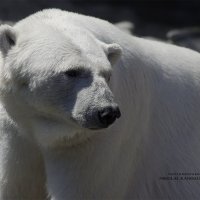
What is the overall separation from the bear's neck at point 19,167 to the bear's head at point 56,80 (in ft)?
0.63

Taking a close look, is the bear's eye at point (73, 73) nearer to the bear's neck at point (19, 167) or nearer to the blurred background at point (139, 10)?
the bear's neck at point (19, 167)

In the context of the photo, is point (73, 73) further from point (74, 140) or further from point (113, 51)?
point (74, 140)

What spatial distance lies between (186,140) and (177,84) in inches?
13.8

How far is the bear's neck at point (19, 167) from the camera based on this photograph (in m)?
4.02

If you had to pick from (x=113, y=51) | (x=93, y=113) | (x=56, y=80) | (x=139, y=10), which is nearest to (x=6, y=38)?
(x=56, y=80)

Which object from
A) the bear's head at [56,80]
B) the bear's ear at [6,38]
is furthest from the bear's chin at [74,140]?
the bear's ear at [6,38]

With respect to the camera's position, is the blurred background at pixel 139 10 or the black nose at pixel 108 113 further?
the blurred background at pixel 139 10

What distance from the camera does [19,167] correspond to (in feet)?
13.5

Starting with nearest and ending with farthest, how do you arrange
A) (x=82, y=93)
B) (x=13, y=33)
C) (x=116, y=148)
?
1. (x=82, y=93)
2. (x=13, y=33)
3. (x=116, y=148)

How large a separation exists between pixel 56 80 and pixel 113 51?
0.33 meters

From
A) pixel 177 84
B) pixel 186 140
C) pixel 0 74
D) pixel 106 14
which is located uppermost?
pixel 0 74

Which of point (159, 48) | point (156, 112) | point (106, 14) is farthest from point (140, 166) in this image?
point (106, 14)

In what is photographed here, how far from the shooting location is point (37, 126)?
378 centimetres

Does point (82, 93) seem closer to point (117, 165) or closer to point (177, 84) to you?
point (117, 165)
